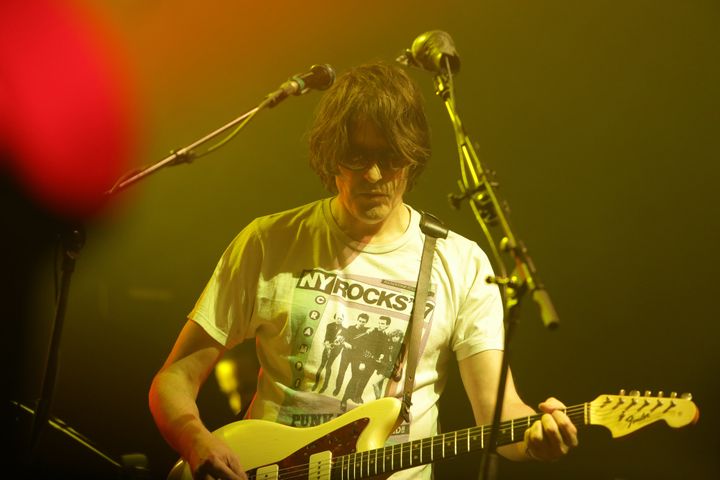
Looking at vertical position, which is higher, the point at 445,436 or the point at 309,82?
the point at 309,82

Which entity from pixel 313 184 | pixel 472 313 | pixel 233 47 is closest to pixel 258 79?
pixel 233 47

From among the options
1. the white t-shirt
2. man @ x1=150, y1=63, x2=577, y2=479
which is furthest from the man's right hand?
the white t-shirt

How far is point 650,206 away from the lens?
314 centimetres

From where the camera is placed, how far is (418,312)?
260 centimetres

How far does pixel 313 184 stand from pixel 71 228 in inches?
59.3

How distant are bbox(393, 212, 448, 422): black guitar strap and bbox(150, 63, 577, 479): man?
4cm

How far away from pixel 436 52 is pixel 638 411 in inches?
45.2

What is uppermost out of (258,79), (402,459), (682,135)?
(258,79)

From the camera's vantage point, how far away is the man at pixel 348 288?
258 centimetres

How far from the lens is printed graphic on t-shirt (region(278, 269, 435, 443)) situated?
2551 millimetres

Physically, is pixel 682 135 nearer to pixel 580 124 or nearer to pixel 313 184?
pixel 580 124

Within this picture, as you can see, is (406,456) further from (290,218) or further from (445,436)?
(290,218)

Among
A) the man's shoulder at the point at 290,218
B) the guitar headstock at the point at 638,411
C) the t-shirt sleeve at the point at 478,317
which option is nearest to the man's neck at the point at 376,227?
the man's shoulder at the point at 290,218

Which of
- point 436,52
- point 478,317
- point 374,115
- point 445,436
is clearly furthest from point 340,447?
point 436,52
